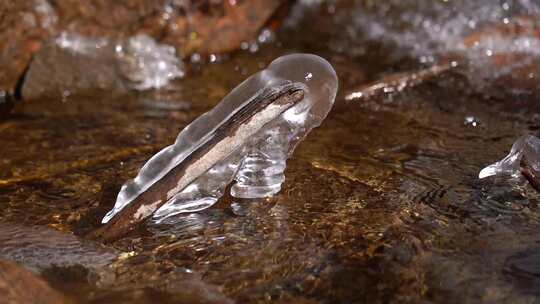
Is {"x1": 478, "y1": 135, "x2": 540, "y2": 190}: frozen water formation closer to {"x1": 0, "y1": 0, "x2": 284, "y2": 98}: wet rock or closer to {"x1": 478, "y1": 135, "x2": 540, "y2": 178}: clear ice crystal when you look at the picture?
{"x1": 478, "y1": 135, "x2": 540, "y2": 178}: clear ice crystal

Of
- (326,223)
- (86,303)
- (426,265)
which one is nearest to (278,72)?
(326,223)

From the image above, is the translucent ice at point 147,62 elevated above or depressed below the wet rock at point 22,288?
below

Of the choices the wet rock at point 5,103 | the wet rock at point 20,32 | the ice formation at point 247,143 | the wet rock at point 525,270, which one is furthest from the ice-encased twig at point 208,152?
the wet rock at point 20,32

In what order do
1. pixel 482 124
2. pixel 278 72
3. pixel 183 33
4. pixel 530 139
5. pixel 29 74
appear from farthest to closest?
1. pixel 183 33
2. pixel 29 74
3. pixel 482 124
4. pixel 530 139
5. pixel 278 72

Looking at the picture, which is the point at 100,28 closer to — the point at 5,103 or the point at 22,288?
the point at 5,103

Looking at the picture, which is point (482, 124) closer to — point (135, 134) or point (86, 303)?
point (135, 134)

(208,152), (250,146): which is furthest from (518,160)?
(208,152)

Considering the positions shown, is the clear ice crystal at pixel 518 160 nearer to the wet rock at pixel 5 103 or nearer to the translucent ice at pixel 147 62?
the translucent ice at pixel 147 62
